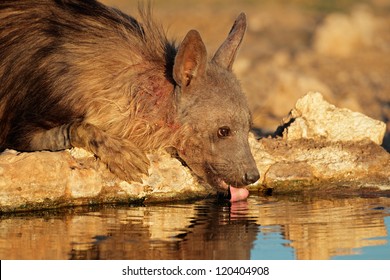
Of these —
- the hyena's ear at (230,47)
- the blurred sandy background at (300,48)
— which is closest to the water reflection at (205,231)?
the hyena's ear at (230,47)

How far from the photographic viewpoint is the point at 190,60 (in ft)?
32.2

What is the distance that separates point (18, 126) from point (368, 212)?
10.7 feet

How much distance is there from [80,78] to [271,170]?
207 centimetres

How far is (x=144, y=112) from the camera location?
390 inches

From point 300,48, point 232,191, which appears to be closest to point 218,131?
point 232,191

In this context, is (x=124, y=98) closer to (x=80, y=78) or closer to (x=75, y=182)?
(x=80, y=78)

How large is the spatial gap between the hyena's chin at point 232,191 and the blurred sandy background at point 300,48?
3325 mm

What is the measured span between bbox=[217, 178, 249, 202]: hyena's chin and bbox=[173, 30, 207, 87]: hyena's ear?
959 mm

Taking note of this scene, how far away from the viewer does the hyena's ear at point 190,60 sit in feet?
31.8

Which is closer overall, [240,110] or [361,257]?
[361,257]

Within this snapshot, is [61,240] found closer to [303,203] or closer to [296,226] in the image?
[296,226]

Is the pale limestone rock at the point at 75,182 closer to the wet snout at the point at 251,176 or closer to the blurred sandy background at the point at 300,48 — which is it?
the wet snout at the point at 251,176

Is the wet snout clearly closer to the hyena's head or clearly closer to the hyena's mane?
the hyena's head
